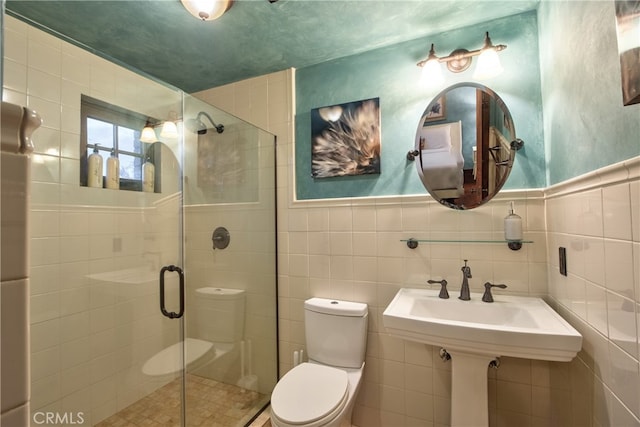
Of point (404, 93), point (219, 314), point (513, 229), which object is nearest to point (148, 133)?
point (219, 314)

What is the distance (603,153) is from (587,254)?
352mm

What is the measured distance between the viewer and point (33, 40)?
1381 mm

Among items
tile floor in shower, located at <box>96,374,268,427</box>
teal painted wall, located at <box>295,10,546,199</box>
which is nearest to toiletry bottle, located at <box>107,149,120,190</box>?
teal painted wall, located at <box>295,10,546,199</box>

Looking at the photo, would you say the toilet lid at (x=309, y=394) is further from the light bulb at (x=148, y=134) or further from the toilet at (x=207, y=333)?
the light bulb at (x=148, y=134)

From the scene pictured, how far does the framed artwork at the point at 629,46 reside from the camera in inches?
25.3

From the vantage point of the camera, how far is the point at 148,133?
5.87ft

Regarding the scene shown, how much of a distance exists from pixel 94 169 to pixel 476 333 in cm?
210

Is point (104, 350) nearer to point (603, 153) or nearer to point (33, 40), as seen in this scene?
point (33, 40)

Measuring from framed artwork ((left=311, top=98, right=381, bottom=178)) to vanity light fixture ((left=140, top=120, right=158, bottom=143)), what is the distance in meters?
1.04

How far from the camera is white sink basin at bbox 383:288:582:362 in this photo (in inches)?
39.4

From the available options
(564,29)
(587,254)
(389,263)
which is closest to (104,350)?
(389,263)

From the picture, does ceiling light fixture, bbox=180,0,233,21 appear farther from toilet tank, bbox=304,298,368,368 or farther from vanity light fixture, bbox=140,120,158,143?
toilet tank, bbox=304,298,368,368

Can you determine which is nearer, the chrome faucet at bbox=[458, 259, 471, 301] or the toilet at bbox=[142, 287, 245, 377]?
the chrome faucet at bbox=[458, 259, 471, 301]

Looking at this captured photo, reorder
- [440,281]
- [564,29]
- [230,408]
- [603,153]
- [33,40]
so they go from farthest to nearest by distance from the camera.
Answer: [230,408], [440,281], [33,40], [564,29], [603,153]
